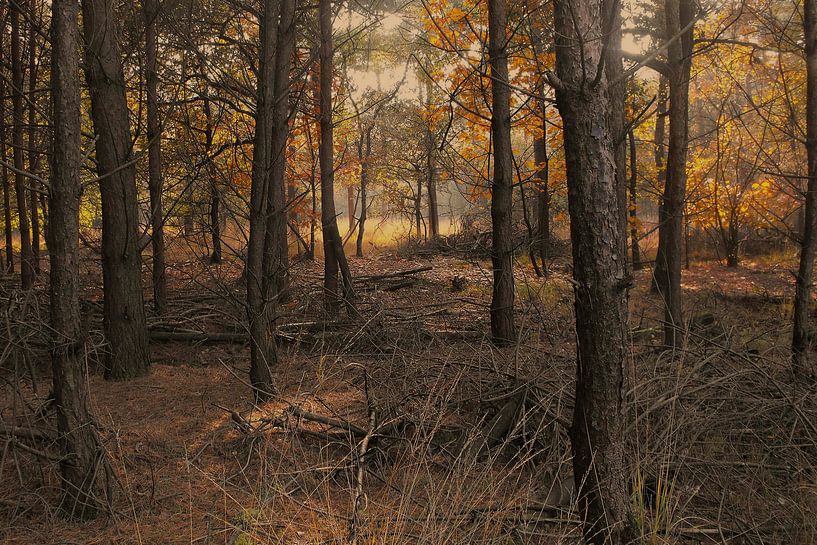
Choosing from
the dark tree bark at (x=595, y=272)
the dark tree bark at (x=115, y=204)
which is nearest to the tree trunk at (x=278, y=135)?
the dark tree bark at (x=115, y=204)

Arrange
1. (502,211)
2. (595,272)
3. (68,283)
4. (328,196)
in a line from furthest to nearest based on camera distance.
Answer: (328,196)
(502,211)
(68,283)
(595,272)

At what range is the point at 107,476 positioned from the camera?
140 inches

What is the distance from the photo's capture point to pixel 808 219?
529cm

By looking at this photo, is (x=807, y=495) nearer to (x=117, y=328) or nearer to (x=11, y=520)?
(x=11, y=520)

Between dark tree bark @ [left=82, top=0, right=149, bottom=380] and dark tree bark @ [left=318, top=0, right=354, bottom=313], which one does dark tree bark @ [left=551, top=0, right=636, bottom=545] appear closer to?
dark tree bark @ [left=82, top=0, right=149, bottom=380]

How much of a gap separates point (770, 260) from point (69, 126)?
17178 millimetres

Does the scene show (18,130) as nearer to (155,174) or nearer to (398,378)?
(155,174)

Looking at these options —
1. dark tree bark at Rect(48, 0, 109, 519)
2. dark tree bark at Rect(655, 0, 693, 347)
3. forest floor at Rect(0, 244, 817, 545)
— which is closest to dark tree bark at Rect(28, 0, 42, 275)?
dark tree bark at Rect(48, 0, 109, 519)

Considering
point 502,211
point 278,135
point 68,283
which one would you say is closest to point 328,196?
point 502,211

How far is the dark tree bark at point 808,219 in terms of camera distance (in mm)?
5152

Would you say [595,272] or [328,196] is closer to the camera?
[595,272]

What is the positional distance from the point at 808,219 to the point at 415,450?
4441mm

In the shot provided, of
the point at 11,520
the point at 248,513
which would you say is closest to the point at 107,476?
the point at 11,520

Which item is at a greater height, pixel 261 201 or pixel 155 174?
pixel 155 174
